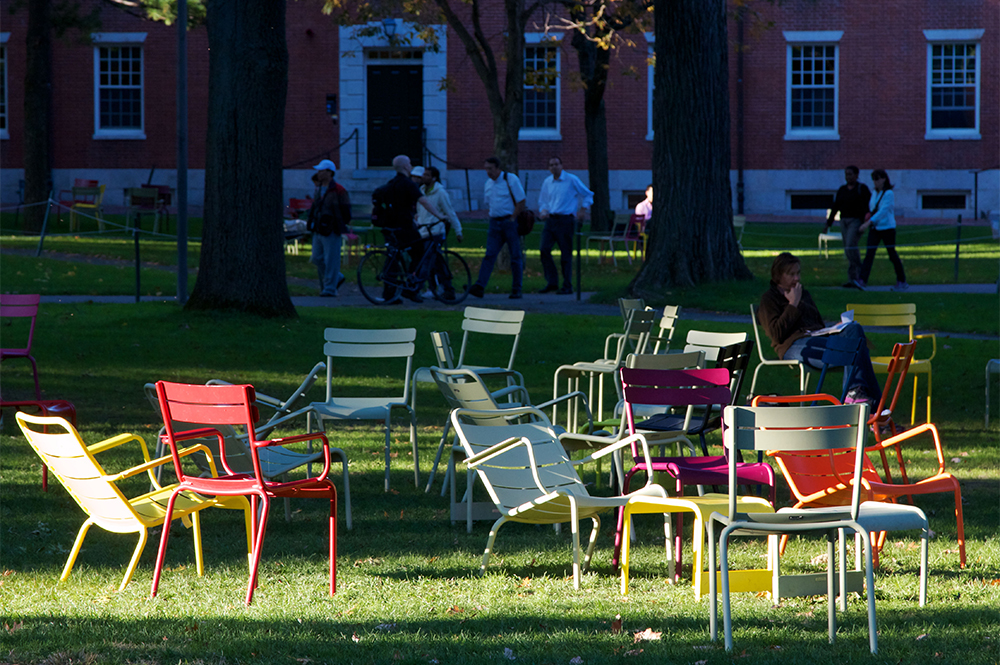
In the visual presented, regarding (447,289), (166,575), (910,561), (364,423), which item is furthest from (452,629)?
(447,289)

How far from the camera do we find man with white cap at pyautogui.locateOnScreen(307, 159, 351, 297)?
1717 centimetres

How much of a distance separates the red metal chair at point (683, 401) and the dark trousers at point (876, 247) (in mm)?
13248

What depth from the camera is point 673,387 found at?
616 centimetres

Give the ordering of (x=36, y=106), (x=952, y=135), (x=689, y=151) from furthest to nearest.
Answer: (x=952, y=135) → (x=36, y=106) → (x=689, y=151)

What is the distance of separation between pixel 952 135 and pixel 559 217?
61.6 ft

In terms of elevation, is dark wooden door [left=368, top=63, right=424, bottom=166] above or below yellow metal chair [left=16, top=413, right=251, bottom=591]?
above

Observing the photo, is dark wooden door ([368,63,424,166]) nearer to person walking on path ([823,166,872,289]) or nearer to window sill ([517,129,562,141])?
window sill ([517,129,562,141])

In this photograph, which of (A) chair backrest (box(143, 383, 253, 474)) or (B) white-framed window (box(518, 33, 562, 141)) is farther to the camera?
(B) white-framed window (box(518, 33, 562, 141))

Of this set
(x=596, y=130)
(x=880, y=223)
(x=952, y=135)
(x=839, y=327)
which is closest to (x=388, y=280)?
(x=880, y=223)

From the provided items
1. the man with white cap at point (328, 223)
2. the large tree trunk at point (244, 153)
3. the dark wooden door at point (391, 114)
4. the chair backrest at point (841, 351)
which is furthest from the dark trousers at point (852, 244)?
the dark wooden door at point (391, 114)

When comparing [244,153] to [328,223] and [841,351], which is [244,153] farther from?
[841,351]

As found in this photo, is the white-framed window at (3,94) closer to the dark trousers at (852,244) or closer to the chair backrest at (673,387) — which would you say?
the dark trousers at (852,244)

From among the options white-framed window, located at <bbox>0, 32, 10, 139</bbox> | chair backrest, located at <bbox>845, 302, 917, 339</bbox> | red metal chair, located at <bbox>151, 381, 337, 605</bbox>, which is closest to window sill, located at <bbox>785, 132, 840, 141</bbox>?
white-framed window, located at <bbox>0, 32, 10, 139</bbox>

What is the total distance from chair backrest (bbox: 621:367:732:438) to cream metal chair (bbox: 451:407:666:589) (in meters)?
0.23
